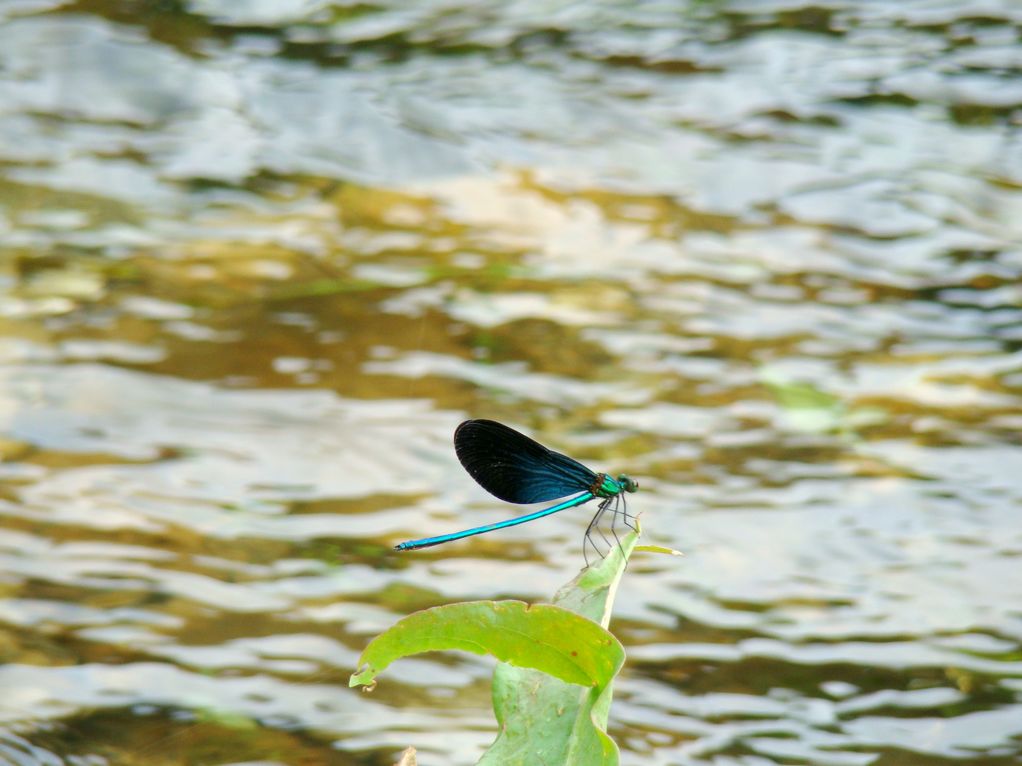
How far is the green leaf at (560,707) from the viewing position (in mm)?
1285

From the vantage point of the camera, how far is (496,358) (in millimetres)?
3549

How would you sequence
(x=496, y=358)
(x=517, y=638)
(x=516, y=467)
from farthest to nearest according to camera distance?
(x=496, y=358)
(x=516, y=467)
(x=517, y=638)

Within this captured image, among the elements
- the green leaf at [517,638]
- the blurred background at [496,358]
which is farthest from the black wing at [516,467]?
the green leaf at [517,638]

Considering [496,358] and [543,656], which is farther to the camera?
[496,358]

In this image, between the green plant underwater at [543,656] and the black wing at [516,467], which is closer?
the green plant underwater at [543,656]

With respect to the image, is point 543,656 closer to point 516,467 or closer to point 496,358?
point 516,467

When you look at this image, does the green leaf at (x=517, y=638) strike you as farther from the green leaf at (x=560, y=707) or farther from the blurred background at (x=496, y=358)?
the blurred background at (x=496, y=358)

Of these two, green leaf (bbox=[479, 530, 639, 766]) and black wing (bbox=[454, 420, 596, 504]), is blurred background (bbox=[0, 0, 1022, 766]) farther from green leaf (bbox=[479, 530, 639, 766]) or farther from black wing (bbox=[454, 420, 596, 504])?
green leaf (bbox=[479, 530, 639, 766])

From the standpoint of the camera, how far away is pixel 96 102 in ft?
16.3

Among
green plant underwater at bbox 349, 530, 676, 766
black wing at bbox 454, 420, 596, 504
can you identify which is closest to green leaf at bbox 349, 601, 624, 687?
green plant underwater at bbox 349, 530, 676, 766

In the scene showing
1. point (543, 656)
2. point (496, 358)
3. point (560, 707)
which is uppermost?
point (543, 656)

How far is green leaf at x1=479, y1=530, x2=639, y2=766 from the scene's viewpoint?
1.29 m

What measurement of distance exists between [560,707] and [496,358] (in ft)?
7.41

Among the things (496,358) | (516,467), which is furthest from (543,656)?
(496,358)
